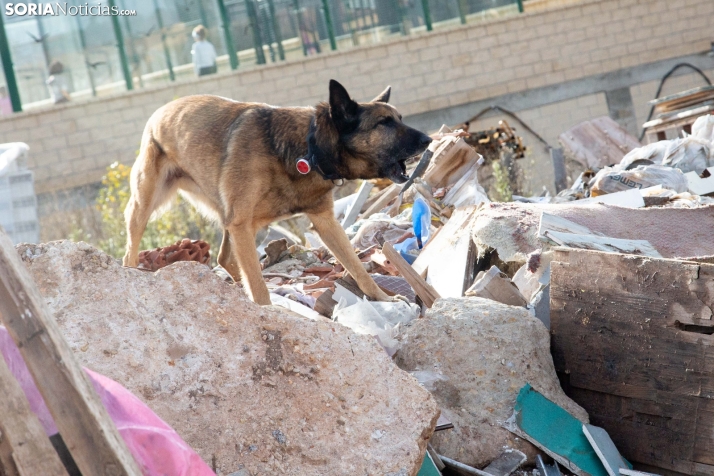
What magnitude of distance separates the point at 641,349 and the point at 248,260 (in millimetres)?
2462

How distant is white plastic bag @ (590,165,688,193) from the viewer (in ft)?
21.8

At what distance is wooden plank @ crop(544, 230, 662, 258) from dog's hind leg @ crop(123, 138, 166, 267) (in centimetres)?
283

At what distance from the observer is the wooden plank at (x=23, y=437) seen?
1.73m

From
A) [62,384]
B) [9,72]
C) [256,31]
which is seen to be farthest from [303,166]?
[9,72]

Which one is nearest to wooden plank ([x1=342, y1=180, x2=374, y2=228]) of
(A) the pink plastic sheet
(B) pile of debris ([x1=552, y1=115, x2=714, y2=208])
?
(B) pile of debris ([x1=552, y1=115, x2=714, y2=208])

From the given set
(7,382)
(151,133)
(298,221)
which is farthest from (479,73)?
(7,382)

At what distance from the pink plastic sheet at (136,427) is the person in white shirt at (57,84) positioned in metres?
14.9

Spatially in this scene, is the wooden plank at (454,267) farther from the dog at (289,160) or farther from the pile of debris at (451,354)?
the dog at (289,160)

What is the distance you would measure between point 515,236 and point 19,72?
13785 millimetres

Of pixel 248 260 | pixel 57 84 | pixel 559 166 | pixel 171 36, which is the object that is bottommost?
pixel 559 166

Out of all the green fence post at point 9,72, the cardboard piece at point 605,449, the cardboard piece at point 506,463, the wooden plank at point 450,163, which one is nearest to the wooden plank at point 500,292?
the cardboard piece at point 605,449

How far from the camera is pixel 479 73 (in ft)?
55.3

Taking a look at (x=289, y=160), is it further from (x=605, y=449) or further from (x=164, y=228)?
(x=164, y=228)

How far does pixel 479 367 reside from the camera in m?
3.41
